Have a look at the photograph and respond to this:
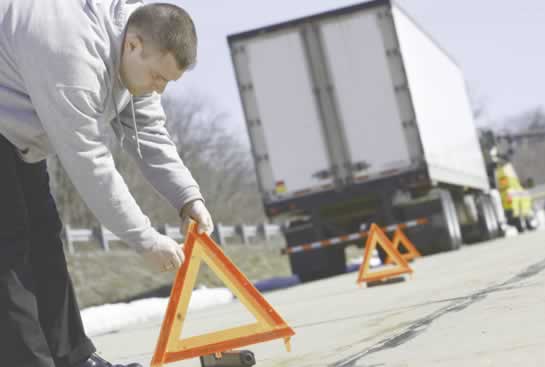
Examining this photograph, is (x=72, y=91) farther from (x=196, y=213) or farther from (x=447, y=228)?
(x=447, y=228)

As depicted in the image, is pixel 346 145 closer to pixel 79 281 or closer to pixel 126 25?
pixel 79 281

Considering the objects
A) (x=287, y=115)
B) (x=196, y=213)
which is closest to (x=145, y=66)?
(x=196, y=213)

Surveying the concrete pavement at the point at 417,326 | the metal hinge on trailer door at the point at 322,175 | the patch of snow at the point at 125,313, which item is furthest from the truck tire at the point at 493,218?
the concrete pavement at the point at 417,326

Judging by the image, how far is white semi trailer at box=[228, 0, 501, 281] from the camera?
1748 cm

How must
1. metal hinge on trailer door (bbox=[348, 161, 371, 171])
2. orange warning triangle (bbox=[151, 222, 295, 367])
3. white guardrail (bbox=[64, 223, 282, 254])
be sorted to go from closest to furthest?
orange warning triangle (bbox=[151, 222, 295, 367]) → metal hinge on trailer door (bbox=[348, 161, 371, 171]) → white guardrail (bbox=[64, 223, 282, 254])

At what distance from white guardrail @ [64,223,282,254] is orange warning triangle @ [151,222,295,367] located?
11.4m

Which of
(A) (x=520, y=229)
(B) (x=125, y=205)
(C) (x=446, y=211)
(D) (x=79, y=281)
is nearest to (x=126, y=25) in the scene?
(B) (x=125, y=205)

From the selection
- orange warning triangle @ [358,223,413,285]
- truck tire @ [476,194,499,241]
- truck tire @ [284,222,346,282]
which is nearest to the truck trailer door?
truck tire @ [284,222,346,282]

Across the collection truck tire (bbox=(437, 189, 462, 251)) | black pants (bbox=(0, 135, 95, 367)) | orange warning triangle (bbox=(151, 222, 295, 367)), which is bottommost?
truck tire (bbox=(437, 189, 462, 251))

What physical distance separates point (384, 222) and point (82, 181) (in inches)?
573

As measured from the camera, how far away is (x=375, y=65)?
57.4ft

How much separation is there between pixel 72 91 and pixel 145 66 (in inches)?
12.2

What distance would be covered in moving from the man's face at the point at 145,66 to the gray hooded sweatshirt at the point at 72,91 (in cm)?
4

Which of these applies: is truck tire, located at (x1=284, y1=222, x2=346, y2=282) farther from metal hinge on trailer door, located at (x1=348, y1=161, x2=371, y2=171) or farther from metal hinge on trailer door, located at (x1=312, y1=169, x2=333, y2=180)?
metal hinge on trailer door, located at (x1=348, y1=161, x2=371, y2=171)
